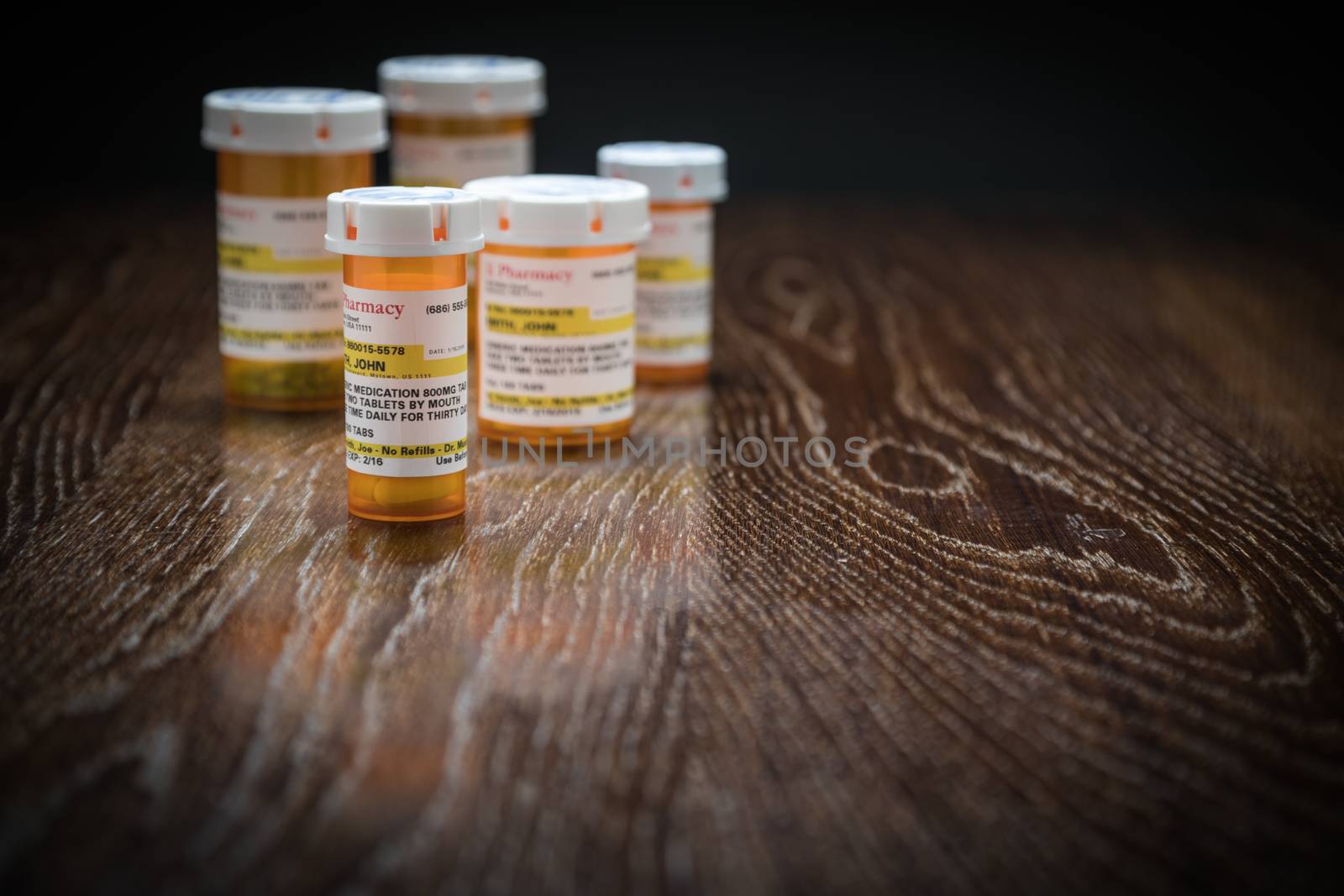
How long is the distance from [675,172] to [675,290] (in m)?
0.11

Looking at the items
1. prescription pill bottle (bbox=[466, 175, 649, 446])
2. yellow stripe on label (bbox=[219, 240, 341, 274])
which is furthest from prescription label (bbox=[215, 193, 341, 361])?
prescription pill bottle (bbox=[466, 175, 649, 446])

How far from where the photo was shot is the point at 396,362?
977 millimetres

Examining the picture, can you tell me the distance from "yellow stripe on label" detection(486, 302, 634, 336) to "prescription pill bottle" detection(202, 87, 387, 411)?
17 cm

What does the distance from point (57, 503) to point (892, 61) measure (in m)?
1.88

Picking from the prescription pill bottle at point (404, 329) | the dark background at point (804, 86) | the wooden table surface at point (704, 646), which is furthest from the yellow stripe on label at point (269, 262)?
the dark background at point (804, 86)

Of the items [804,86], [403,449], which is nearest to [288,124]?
[403,449]

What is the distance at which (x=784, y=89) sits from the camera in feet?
8.57

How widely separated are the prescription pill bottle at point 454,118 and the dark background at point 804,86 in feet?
3.38

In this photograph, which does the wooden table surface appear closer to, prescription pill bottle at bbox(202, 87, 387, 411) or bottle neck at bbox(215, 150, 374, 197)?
prescription pill bottle at bbox(202, 87, 387, 411)

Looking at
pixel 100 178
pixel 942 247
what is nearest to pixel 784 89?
pixel 942 247

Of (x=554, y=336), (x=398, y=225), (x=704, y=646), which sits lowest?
(x=704, y=646)

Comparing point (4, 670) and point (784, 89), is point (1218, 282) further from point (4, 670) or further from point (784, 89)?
point (4, 670)

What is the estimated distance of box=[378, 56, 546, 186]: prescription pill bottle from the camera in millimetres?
1478

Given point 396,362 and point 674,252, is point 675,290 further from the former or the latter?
point 396,362
